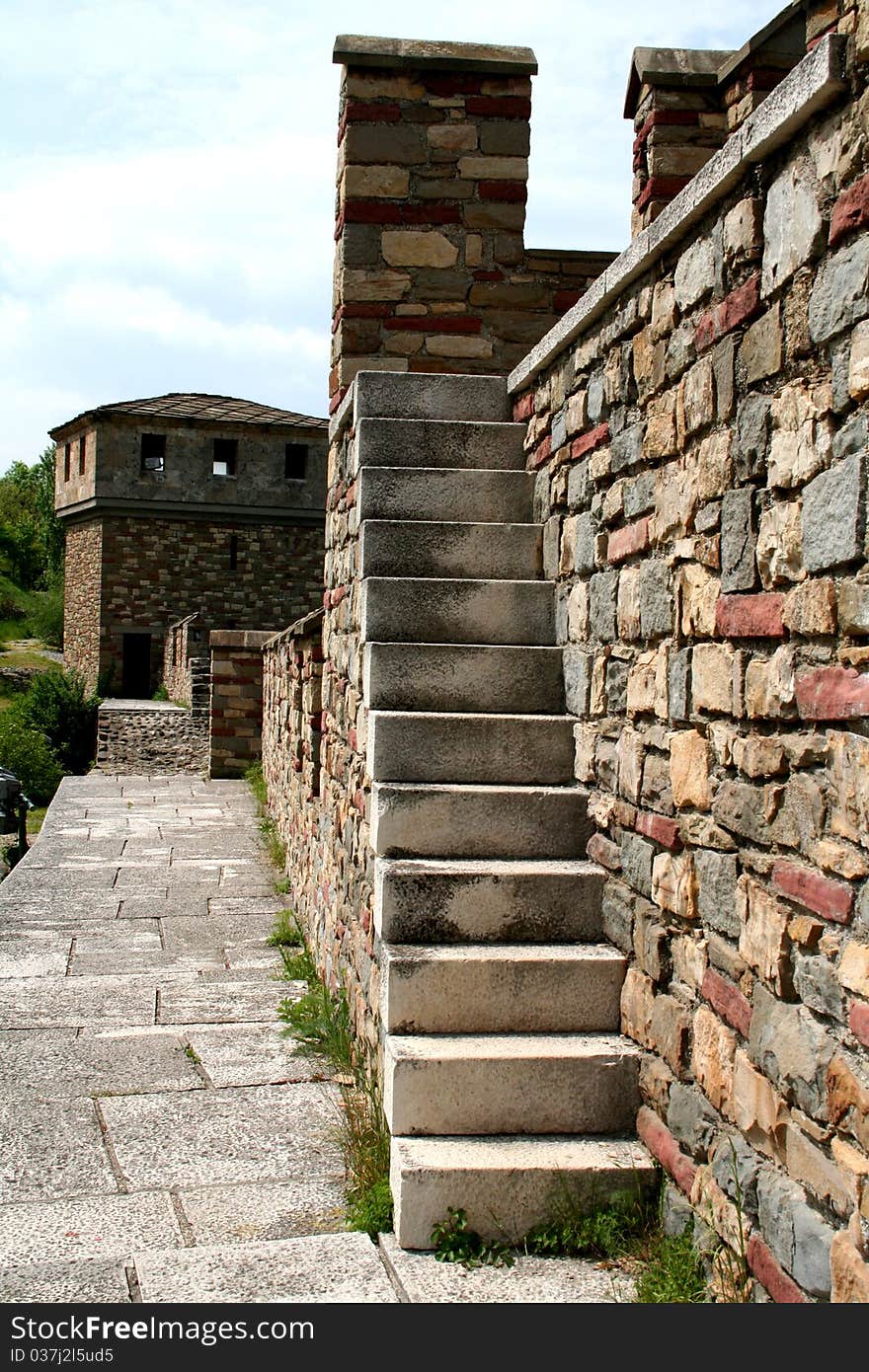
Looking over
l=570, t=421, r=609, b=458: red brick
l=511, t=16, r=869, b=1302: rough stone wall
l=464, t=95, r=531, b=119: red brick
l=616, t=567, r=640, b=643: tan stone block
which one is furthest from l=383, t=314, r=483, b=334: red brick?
l=616, t=567, r=640, b=643: tan stone block

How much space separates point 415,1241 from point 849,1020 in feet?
4.29

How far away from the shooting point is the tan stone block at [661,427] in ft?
9.50

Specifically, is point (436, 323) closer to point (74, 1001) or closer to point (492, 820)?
point (492, 820)

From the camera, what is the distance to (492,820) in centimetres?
365

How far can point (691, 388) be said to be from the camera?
2.76 m

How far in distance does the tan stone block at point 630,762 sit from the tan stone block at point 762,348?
3.36 feet

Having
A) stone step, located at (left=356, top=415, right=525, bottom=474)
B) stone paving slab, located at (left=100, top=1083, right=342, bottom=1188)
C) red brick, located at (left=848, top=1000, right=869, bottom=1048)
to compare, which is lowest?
stone paving slab, located at (left=100, top=1083, right=342, bottom=1188)

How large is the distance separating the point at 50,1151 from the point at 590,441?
8.47 feet

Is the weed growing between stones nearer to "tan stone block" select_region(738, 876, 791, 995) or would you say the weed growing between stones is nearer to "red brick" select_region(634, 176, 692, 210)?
"tan stone block" select_region(738, 876, 791, 995)

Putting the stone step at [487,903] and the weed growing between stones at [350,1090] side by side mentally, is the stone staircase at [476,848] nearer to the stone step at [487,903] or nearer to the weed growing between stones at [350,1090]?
the stone step at [487,903]

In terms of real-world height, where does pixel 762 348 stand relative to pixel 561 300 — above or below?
below

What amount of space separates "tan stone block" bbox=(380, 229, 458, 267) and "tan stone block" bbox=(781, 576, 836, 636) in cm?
381

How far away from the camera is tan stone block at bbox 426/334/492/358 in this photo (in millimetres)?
5645

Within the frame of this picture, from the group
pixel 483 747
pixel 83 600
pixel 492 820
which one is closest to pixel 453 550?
pixel 483 747
